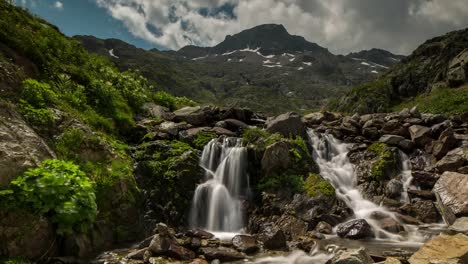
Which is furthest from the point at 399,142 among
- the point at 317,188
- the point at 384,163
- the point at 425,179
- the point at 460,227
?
the point at 460,227

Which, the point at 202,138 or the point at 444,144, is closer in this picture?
the point at 202,138

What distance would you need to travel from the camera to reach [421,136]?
71.9ft

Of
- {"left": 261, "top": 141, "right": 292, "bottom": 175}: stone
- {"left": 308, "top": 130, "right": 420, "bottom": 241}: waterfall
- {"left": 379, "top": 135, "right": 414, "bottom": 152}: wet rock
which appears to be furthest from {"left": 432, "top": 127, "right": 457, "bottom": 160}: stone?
{"left": 261, "top": 141, "right": 292, "bottom": 175}: stone

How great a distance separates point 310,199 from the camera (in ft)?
52.5

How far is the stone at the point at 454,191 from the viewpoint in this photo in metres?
14.6

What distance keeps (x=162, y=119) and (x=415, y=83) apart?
3239 inches

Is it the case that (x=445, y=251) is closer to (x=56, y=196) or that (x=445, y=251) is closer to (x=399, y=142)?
(x=56, y=196)

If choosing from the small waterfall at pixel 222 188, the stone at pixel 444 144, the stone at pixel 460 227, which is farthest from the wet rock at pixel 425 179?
the small waterfall at pixel 222 188

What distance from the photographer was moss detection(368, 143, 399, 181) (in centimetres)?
1966

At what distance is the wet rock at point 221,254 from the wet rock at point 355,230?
505 centimetres

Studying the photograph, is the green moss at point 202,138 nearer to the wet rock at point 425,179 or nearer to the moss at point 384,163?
the moss at point 384,163

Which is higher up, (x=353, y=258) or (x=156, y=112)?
(x=156, y=112)

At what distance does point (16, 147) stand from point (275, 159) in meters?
11.9

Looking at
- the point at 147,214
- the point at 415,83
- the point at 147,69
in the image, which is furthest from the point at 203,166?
the point at 147,69
